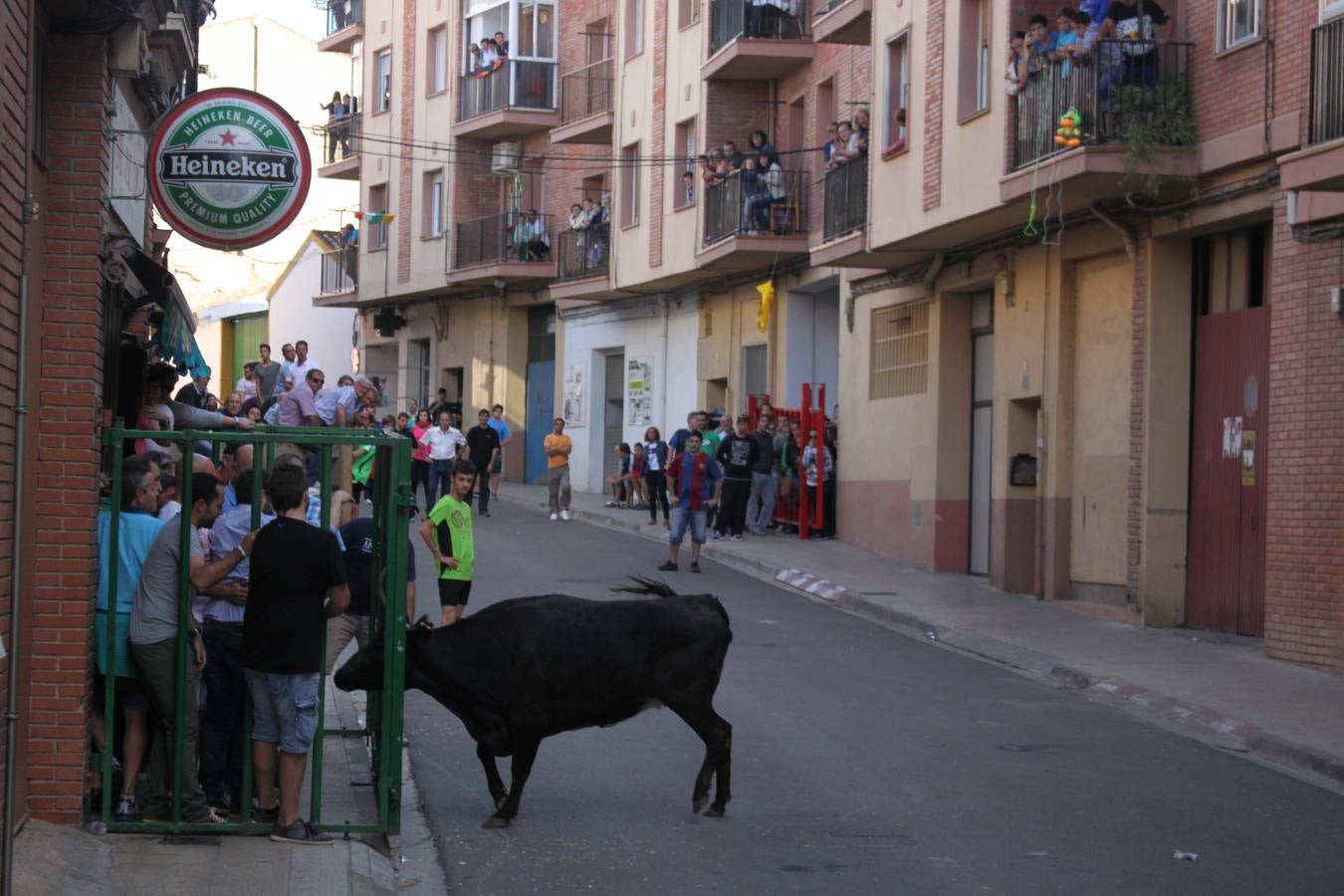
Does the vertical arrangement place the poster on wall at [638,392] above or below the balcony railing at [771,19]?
below

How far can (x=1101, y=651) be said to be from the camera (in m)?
16.4

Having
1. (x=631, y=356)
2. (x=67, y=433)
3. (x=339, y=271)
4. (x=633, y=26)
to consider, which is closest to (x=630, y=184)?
(x=633, y=26)

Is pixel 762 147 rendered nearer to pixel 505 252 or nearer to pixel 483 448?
pixel 483 448

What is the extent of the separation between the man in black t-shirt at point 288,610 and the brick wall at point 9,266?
112 cm

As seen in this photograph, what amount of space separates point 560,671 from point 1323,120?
353 inches

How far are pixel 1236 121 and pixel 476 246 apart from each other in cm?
2760

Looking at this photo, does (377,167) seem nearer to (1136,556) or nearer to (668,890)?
(1136,556)

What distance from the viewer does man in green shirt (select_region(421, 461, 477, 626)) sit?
14.2 metres

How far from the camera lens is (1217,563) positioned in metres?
17.8

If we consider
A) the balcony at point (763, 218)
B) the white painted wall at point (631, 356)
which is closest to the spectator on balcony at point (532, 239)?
the white painted wall at point (631, 356)

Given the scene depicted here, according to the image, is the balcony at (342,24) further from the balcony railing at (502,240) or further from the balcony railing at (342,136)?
the balcony railing at (502,240)

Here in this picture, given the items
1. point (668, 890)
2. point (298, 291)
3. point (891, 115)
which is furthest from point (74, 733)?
point (298, 291)

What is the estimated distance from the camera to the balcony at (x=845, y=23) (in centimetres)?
2448

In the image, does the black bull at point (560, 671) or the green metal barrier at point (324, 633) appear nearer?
the green metal barrier at point (324, 633)
